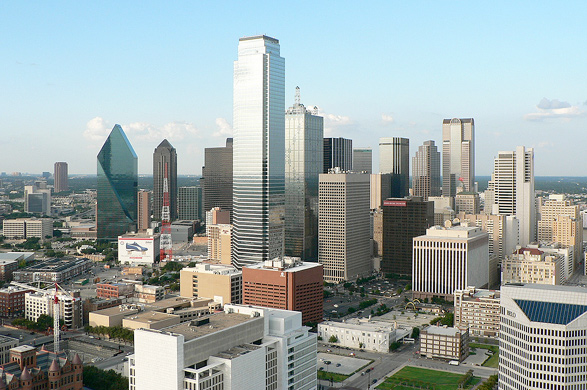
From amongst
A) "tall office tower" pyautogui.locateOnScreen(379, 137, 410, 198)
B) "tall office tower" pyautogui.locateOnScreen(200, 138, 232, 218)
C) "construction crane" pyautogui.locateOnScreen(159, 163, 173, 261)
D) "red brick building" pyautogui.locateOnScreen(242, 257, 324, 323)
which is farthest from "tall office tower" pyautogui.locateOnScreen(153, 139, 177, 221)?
"red brick building" pyautogui.locateOnScreen(242, 257, 324, 323)

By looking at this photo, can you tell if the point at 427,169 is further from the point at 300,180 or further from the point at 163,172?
the point at 300,180

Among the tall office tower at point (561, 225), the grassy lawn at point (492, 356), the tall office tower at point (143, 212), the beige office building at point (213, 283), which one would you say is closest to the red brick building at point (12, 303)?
the beige office building at point (213, 283)

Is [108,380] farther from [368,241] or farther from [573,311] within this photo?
[368,241]

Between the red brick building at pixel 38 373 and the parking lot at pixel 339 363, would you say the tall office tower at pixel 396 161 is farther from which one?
the red brick building at pixel 38 373

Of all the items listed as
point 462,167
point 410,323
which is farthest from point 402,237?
point 462,167

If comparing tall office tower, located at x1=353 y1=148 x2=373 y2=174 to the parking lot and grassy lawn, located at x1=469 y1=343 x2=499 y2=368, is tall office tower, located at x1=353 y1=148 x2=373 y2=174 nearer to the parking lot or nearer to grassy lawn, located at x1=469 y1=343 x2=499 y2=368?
grassy lawn, located at x1=469 y1=343 x2=499 y2=368
